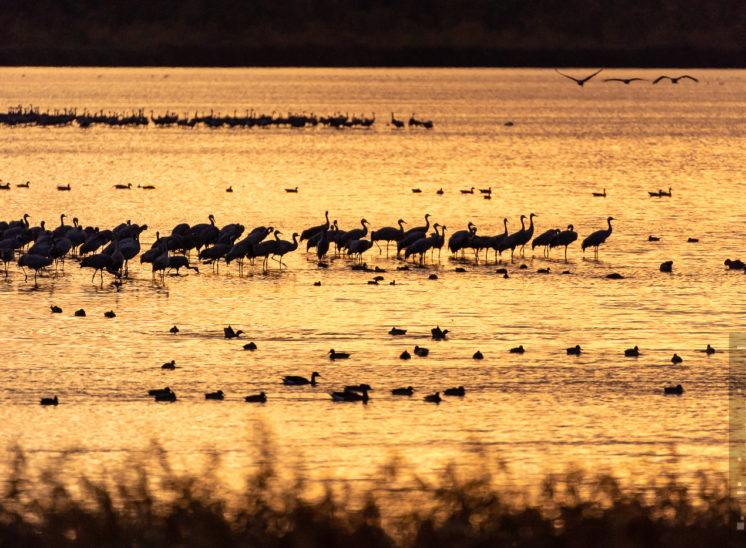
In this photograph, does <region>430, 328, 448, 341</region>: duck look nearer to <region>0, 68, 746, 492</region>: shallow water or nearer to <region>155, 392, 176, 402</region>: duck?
<region>0, 68, 746, 492</region>: shallow water

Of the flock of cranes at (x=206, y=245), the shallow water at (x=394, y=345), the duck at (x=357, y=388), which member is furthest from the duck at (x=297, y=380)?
the flock of cranes at (x=206, y=245)

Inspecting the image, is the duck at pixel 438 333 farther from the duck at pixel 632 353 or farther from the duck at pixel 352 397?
the duck at pixel 352 397

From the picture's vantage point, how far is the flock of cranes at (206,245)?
124 feet

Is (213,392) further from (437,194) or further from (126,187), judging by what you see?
(126,187)

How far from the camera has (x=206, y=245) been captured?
41719mm

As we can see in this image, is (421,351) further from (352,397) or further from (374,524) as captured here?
(374,524)

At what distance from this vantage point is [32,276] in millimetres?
38000

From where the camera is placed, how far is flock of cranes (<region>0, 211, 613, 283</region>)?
3769 centimetres

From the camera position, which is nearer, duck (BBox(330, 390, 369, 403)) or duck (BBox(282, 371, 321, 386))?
duck (BBox(330, 390, 369, 403))

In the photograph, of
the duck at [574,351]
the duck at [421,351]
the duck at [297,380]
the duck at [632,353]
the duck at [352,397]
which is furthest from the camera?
the duck at [574,351]

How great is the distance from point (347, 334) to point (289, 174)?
177 ft

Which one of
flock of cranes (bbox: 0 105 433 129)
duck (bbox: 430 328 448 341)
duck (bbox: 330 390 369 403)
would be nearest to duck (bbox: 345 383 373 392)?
duck (bbox: 330 390 369 403)

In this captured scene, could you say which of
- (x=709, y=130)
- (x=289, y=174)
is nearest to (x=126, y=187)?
(x=289, y=174)

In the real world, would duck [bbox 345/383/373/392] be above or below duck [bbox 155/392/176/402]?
above
